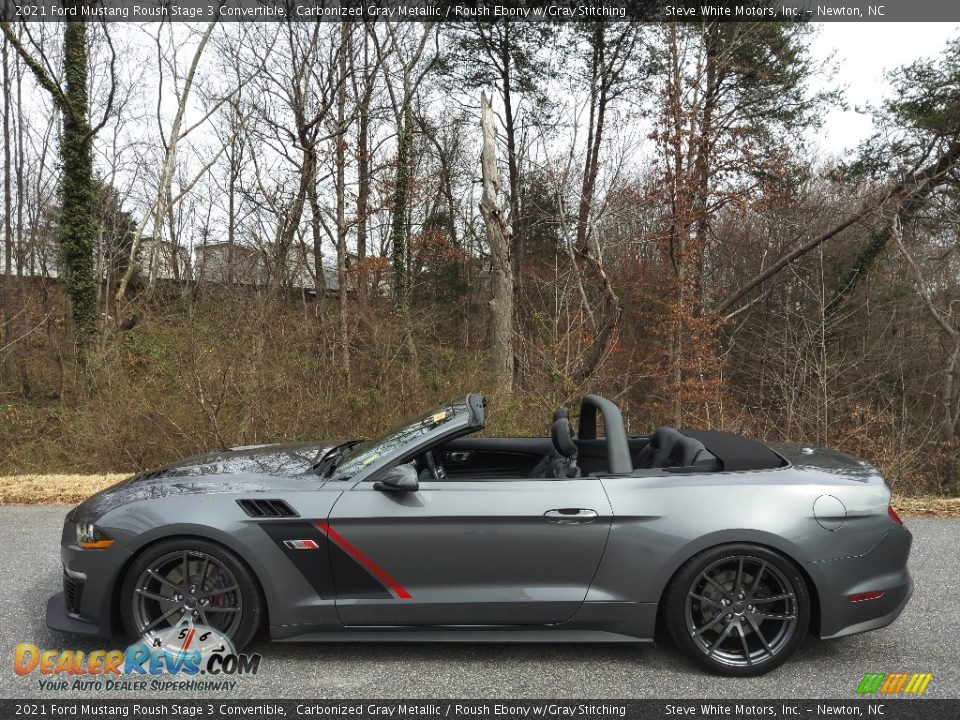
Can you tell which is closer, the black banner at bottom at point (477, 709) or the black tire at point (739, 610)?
the black banner at bottom at point (477, 709)

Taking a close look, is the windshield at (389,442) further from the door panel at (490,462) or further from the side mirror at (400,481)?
the door panel at (490,462)

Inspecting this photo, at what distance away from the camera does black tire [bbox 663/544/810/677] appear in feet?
10.7

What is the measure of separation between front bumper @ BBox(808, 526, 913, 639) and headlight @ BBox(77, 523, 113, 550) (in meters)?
3.35

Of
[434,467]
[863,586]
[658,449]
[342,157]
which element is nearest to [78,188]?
[342,157]

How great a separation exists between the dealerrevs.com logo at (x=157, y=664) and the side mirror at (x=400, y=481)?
104cm

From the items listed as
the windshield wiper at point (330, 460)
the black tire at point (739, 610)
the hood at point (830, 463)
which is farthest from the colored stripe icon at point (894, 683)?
the windshield wiper at point (330, 460)

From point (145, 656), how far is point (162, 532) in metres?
0.59

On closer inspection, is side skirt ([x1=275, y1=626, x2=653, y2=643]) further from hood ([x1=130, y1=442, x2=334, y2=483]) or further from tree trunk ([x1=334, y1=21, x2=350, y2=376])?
tree trunk ([x1=334, y1=21, x2=350, y2=376])

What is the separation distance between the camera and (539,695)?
3.07 meters

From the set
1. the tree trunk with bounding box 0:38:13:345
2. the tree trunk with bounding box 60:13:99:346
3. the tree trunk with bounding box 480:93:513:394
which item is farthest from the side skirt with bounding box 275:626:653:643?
the tree trunk with bounding box 0:38:13:345

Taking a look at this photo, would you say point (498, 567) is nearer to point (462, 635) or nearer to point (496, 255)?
point (462, 635)

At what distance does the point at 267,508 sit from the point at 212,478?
0.51 metres

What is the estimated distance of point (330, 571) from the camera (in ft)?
10.8

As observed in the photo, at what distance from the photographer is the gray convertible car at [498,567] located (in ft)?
10.7
